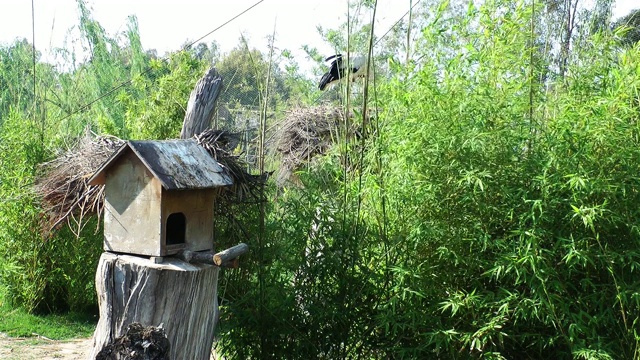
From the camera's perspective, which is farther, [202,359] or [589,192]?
[202,359]

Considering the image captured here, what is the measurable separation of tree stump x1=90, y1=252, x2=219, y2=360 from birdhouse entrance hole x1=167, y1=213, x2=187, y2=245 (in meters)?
0.14

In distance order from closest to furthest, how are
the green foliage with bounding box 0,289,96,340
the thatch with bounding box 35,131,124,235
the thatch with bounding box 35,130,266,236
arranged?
the thatch with bounding box 35,130,266,236, the thatch with bounding box 35,131,124,235, the green foliage with bounding box 0,289,96,340

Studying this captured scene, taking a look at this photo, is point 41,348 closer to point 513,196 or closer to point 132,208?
point 132,208

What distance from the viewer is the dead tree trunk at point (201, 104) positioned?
453 cm

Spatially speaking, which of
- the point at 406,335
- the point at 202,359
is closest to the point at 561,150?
the point at 406,335

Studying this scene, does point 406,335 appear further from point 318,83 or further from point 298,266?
point 318,83

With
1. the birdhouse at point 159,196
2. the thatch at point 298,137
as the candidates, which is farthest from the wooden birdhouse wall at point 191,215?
→ the thatch at point 298,137

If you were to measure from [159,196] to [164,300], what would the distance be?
500mm

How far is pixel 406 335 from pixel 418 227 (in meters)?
0.64

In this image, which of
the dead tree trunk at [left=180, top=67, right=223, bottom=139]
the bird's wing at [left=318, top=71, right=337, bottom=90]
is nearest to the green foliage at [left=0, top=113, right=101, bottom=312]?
the bird's wing at [left=318, top=71, right=337, bottom=90]

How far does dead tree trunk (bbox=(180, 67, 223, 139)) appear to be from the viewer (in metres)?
4.53

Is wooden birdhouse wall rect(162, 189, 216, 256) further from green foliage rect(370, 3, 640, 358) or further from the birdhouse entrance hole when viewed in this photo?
green foliage rect(370, 3, 640, 358)

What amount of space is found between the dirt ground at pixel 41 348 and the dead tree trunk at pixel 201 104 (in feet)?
7.89

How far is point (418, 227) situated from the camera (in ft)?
12.3
